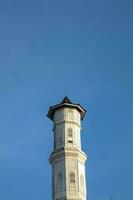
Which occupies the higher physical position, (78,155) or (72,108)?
(72,108)

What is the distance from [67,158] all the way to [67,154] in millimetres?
426

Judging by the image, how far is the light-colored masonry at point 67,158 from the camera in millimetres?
51688

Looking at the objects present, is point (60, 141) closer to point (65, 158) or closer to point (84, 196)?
point (65, 158)

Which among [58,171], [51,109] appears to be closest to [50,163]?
[58,171]

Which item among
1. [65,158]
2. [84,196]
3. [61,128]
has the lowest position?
[84,196]

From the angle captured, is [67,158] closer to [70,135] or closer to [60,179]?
[60,179]

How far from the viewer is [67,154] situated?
53469mm

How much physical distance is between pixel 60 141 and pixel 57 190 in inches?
230

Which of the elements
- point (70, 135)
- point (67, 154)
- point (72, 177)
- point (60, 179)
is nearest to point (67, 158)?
point (67, 154)

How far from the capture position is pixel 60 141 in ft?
181

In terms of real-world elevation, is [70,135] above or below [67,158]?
above

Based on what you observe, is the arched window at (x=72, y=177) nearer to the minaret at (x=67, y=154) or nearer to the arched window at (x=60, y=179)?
the minaret at (x=67, y=154)

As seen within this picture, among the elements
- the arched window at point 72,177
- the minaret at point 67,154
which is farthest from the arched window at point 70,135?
the arched window at point 72,177

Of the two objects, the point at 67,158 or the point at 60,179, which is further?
the point at 67,158
